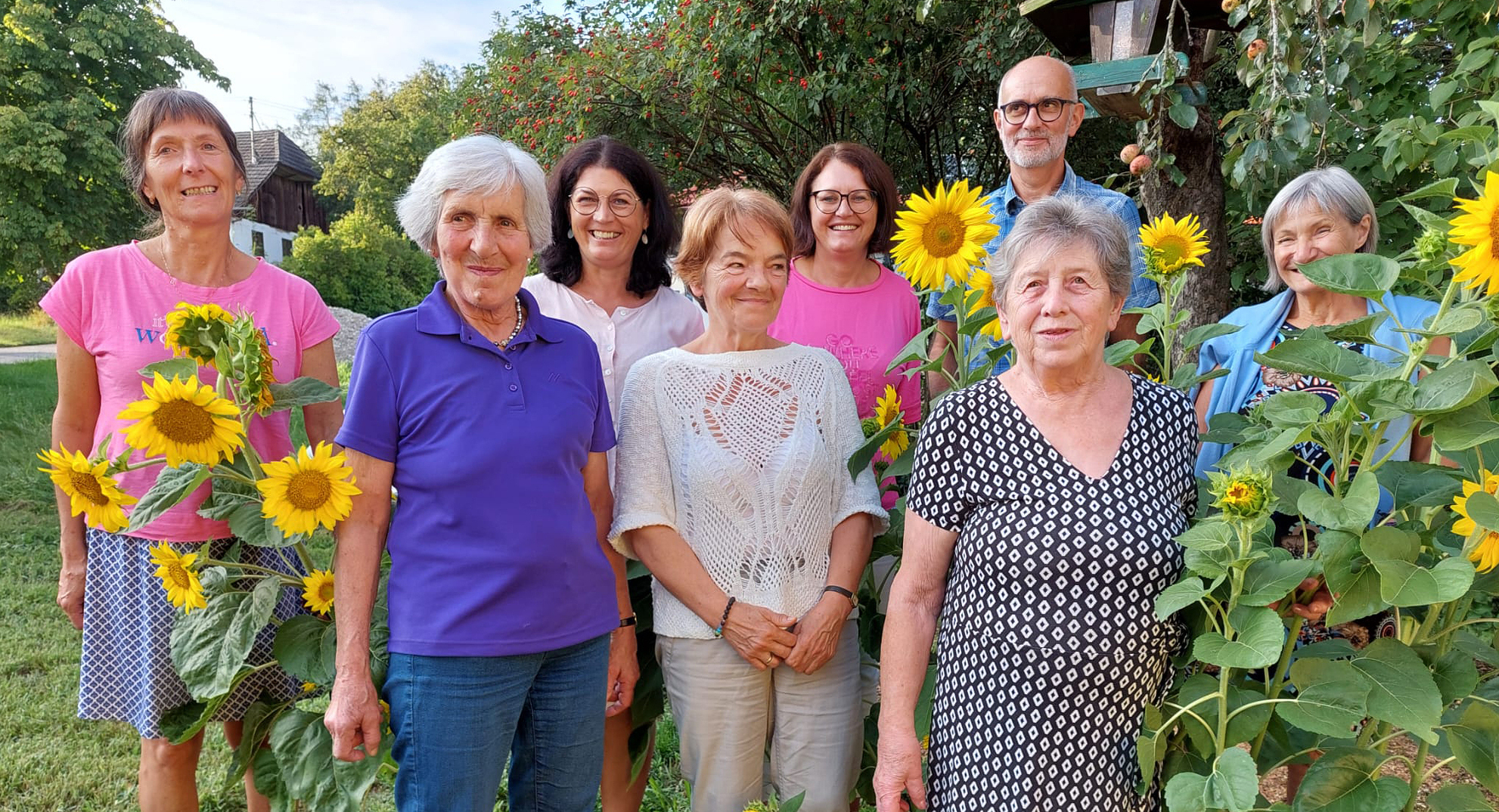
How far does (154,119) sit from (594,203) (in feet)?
3.24

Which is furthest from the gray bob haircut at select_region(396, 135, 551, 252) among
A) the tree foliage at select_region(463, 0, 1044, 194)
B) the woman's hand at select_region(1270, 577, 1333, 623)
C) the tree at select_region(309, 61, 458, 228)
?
the tree at select_region(309, 61, 458, 228)

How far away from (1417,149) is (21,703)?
5.08 meters

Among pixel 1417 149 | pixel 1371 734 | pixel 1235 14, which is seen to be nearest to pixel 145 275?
pixel 1371 734

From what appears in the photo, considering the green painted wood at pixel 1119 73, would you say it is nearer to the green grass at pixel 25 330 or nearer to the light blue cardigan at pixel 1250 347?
the light blue cardigan at pixel 1250 347

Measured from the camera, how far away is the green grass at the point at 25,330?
22219mm

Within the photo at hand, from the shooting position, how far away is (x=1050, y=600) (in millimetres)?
1548

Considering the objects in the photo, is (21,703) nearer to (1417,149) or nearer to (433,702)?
(433,702)

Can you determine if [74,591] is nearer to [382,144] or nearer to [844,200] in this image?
[844,200]

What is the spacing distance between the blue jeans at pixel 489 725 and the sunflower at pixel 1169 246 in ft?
4.38

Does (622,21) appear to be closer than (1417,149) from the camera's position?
No

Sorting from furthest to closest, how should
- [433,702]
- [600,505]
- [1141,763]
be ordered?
[600,505], [433,702], [1141,763]

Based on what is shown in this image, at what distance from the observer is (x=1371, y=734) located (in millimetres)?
1465

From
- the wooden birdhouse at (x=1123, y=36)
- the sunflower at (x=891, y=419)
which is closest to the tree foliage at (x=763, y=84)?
the wooden birdhouse at (x=1123, y=36)

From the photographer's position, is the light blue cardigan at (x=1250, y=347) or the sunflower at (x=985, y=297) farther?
the light blue cardigan at (x=1250, y=347)
